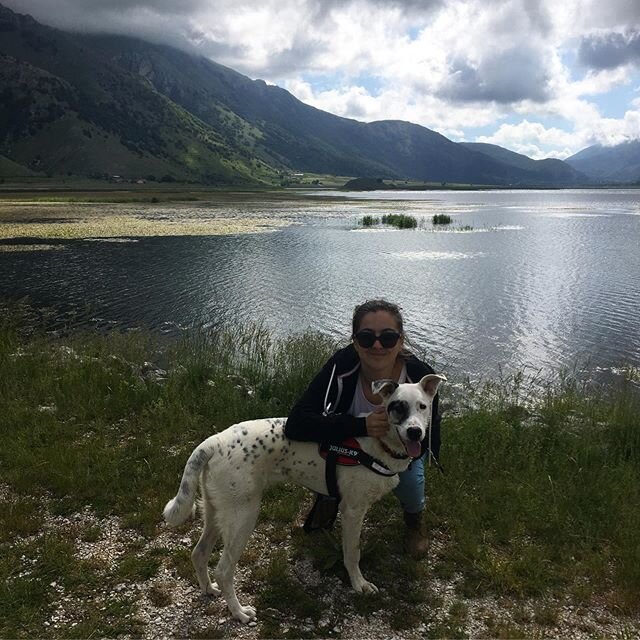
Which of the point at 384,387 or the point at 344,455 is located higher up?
Result: the point at 384,387

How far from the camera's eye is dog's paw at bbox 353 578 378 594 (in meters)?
5.24

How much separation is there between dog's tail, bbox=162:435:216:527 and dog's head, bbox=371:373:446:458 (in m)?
1.73

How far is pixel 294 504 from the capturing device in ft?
21.9

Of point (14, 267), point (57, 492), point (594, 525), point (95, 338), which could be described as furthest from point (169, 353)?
point (14, 267)

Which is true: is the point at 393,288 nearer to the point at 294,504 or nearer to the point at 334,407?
the point at 294,504

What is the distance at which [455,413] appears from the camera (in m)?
10.9

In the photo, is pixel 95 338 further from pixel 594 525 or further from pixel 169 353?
pixel 594 525

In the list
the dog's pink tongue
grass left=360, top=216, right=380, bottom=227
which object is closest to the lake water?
the dog's pink tongue

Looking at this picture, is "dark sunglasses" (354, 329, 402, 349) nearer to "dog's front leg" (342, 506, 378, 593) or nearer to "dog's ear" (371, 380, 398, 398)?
"dog's ear" (371, 380, 398, 398)

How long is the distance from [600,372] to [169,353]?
13.3 metres

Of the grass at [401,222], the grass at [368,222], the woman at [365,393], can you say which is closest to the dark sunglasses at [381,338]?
the woman at [365,393]

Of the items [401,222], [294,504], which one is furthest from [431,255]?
[294,504]

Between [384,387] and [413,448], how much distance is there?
0.61 metres

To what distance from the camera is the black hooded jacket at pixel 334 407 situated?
513 cm
